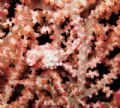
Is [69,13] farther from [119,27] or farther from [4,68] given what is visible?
[4,68]

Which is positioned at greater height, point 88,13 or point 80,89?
point 88,13

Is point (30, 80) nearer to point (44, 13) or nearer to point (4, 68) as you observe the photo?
point (4, 68)

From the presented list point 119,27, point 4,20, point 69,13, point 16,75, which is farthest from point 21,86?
point 119,27

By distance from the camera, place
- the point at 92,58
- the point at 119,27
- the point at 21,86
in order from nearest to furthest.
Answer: the point at 119,27, the point at 92,58, the point at 21,86

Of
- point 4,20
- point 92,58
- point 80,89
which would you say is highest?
point 4,20

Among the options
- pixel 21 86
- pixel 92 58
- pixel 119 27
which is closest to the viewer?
pixel 119 27

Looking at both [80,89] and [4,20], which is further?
[4,20]
